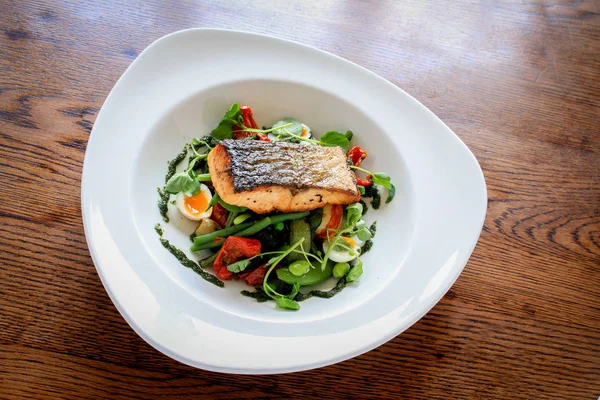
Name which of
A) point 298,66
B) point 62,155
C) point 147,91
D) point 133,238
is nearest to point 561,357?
point 298,66

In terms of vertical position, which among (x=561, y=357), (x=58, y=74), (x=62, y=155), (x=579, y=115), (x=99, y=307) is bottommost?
(x=561, y=357)

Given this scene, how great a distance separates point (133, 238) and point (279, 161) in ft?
2.16

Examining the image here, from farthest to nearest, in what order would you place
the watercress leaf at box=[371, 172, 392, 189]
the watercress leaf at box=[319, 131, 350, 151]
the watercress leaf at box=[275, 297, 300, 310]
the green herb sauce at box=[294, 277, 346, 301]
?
the watercress leaf at box=[319, 131, 350, 151] → the watercress leaf at box=[371, 172, 392, 189] → the green herb sauce at box=[294, 277, 346, 301] → the watercress leaf at box=[275, 297, 300, 310]

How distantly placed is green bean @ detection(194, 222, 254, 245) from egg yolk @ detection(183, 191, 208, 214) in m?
0.13

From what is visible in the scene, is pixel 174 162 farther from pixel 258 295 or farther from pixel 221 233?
pixel 258 295

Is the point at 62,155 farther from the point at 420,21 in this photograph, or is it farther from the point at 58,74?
the point at 420,21

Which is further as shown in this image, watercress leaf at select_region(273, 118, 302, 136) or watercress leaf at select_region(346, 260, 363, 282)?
watercress leaf at select_region(273, 118, 302, 136)

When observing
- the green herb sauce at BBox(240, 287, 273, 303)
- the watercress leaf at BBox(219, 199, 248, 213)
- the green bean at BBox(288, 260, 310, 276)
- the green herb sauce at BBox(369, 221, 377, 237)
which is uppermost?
the watercress leaf at BBox(219, 199, 248, 213)

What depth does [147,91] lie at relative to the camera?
6.53 ft

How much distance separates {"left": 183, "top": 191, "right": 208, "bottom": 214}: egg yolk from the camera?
80.4 inches

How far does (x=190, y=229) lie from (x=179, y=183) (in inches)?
9.9

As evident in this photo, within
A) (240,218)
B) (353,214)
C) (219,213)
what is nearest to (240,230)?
(240,218)

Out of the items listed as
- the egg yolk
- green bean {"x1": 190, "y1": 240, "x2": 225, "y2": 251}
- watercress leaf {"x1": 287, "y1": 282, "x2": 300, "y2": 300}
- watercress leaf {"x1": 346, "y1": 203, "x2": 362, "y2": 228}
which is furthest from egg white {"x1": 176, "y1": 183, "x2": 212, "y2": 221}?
watercress leaf {"x1": 346, "y1": 203, "x2": 362, "y2": 228}

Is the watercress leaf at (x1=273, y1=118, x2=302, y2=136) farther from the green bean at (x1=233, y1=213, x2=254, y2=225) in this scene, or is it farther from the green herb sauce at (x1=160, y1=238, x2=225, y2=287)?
the green herb sauce at (x1=160, y1=238, x2=225, y2=287)
